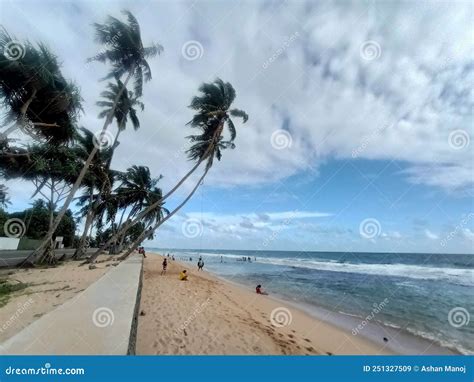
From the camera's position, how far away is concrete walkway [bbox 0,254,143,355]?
3561 millimetres

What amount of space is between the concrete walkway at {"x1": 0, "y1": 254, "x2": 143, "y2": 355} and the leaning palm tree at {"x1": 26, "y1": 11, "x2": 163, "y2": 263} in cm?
943

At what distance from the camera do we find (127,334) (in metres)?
4.05

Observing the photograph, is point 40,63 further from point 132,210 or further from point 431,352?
point 132,210

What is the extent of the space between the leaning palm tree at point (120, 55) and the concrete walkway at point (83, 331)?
9.43 metres

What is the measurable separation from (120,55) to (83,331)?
15334 mm

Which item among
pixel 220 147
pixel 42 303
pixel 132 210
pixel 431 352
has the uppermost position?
pixel 220 147

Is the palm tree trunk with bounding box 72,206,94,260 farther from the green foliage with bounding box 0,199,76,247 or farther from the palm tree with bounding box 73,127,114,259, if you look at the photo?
the green foliage with bounding box 0,199,76,247

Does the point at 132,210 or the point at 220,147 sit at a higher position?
the point at 220,147

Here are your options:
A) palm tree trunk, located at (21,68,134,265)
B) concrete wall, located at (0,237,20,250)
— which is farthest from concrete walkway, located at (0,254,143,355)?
concrete wall, located at (0,237,20,250)

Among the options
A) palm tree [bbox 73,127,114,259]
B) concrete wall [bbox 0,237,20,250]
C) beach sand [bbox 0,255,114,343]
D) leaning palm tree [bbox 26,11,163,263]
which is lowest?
beach sand [bbox 0,255,114,343]

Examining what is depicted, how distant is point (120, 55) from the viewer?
14.9 m

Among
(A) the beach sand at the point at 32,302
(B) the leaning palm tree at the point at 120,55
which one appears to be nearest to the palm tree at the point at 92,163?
(B) the leaning palm tree at the point at 120,55
